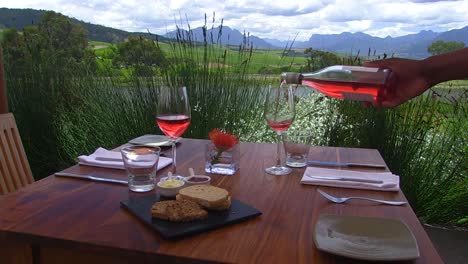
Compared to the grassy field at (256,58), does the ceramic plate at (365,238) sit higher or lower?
lower

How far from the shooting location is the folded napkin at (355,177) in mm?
1386

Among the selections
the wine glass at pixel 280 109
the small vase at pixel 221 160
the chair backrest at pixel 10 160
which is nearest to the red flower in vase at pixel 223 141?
the small vase at pixel 221 160

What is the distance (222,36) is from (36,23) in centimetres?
209

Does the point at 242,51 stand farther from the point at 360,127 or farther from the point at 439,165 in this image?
the point at 439,165

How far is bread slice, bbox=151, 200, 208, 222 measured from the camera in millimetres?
1052

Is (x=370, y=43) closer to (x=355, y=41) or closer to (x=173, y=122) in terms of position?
(x=355, y=41)

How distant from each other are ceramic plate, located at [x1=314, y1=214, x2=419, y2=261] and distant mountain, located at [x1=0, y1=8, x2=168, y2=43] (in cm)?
341

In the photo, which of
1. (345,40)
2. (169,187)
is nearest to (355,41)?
(345,40)

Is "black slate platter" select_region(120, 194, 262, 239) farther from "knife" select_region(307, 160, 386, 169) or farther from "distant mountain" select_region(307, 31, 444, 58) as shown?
"distant mountain" select_region(307, 31, 444, 58)

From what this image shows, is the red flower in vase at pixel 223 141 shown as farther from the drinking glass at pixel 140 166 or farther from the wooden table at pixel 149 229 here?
the drinking glass at pixel 140 166

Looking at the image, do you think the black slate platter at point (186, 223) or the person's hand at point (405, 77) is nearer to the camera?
the black slate platter at point (186, 223)

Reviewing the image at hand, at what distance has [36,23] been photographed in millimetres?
4496

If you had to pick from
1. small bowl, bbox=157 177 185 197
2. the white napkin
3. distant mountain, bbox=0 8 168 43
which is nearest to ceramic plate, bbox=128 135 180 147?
the white napkin

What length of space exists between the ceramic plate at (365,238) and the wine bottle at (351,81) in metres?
0.37
